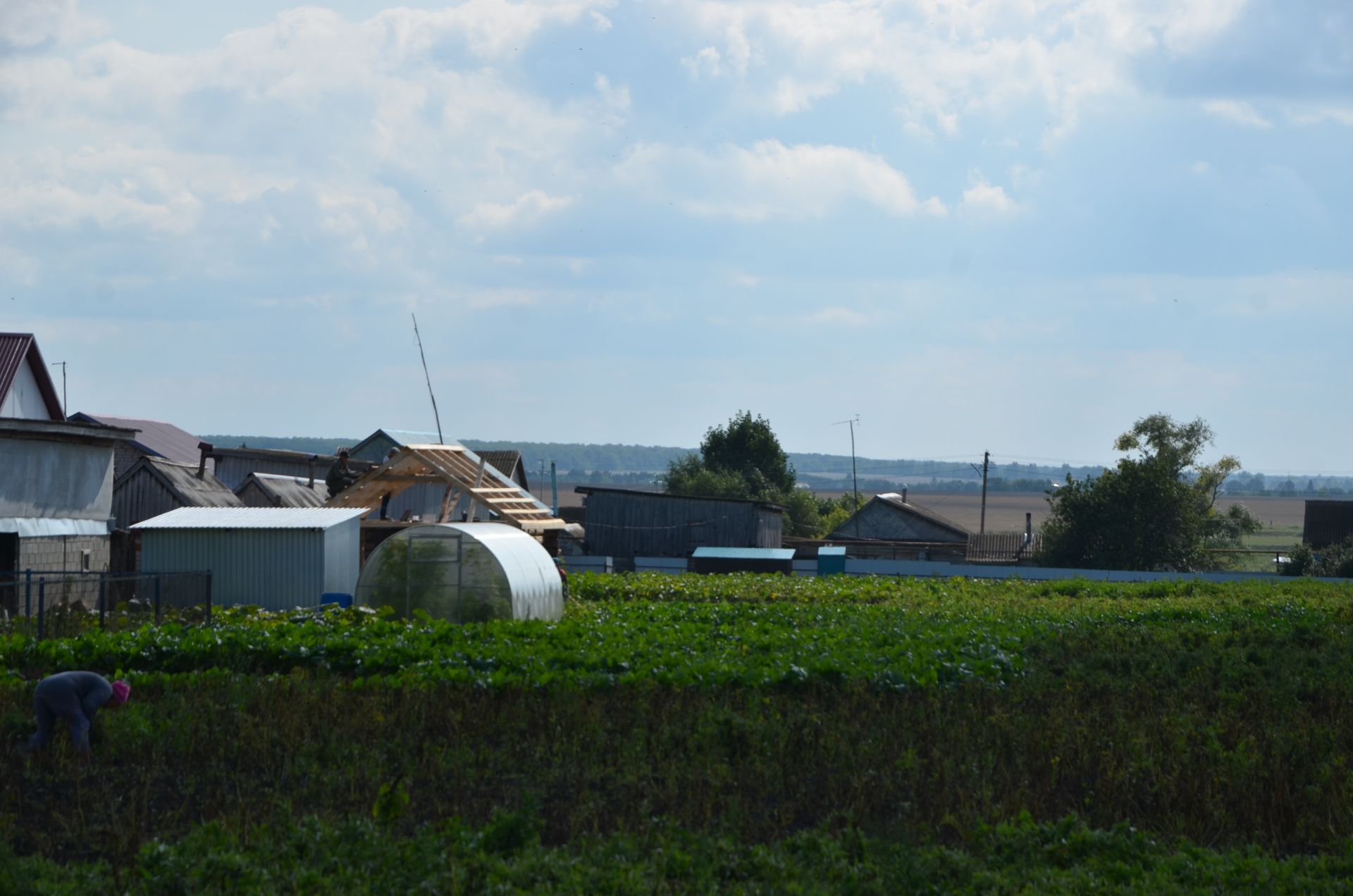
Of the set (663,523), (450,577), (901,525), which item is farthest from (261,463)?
(901,525)

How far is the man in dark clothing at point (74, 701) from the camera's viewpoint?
1114cm

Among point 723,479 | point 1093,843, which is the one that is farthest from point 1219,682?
point 723,479

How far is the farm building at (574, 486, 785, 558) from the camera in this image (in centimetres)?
5066

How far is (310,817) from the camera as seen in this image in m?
8.85

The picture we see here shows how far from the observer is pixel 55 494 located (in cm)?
2692

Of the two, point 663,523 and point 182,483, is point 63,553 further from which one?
point 663,523

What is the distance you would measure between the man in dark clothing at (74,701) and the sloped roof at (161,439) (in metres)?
37.5

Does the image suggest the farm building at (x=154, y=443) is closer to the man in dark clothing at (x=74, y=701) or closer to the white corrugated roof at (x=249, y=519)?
the white corrugated roof at (x=249, y=519)

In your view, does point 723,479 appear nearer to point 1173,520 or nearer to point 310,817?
point 1173,520

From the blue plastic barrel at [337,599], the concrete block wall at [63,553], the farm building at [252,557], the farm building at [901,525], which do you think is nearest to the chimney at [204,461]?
the concrete block wall at [63,553]

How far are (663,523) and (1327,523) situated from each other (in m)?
29.2

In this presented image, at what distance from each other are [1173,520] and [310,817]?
46.7m

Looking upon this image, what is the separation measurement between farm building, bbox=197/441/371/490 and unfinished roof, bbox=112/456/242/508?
9.17 m

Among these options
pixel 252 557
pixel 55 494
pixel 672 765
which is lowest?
pixel 672 765
